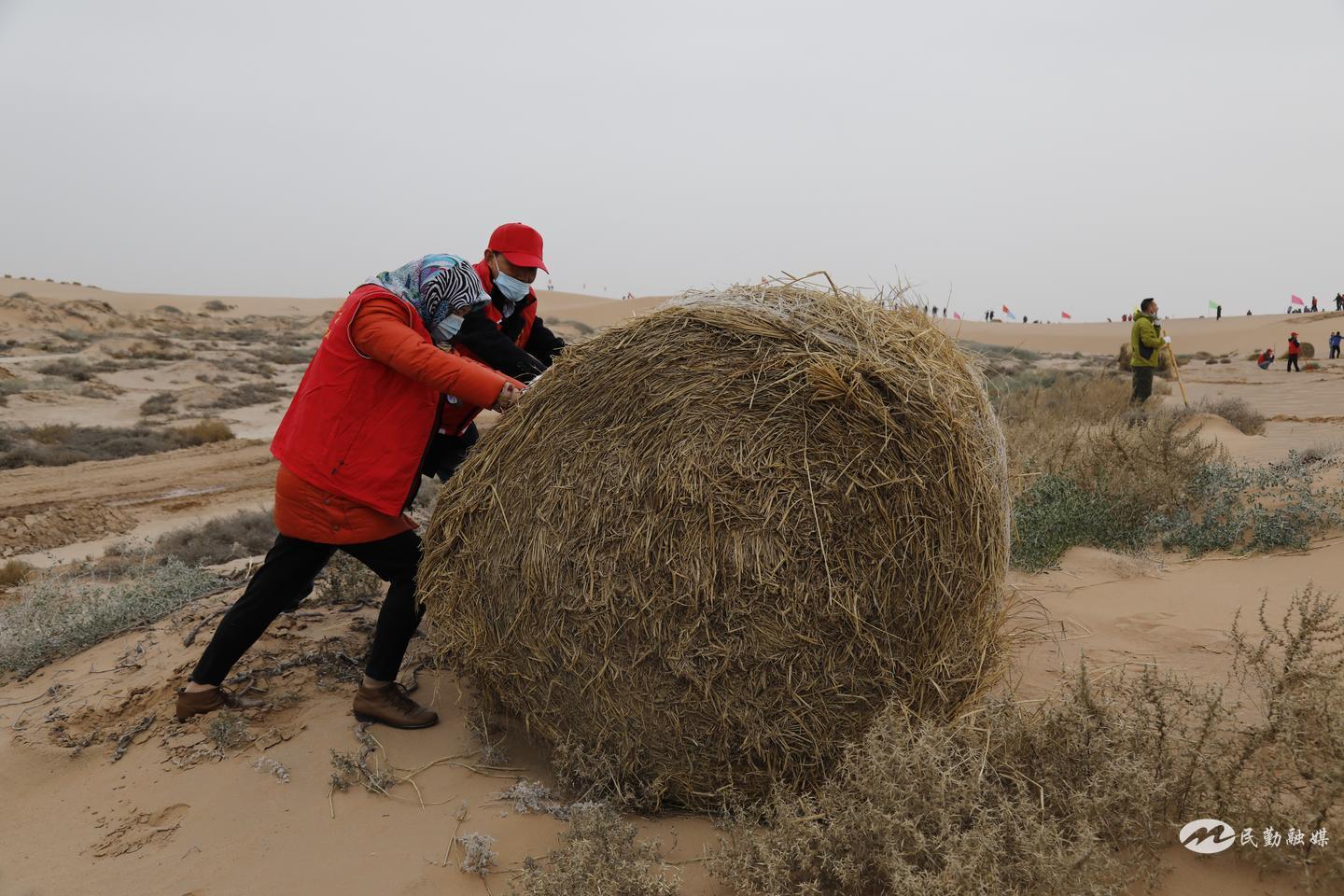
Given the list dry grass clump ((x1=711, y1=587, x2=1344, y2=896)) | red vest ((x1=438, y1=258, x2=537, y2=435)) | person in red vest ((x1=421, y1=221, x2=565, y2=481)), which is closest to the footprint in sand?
person in red vest ((x1=421, y1=221, x2=565, y2=481))

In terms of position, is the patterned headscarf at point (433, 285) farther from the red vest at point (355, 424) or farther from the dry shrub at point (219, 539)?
the dry shrub at point (219, 539)

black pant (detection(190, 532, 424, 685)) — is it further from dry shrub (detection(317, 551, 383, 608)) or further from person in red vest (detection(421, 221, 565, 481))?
dry shrub (detection(317, 551, 383, 608))

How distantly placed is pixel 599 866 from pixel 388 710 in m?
1.48

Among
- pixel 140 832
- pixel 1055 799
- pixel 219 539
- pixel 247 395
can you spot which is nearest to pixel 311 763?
pixel 140 832

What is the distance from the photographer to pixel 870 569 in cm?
272

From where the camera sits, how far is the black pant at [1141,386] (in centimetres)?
1109

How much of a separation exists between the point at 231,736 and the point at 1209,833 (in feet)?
11.3

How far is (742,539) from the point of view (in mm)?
2713

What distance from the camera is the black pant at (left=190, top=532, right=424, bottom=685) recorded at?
3236mm

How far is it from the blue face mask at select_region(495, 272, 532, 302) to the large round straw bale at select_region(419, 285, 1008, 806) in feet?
2.80

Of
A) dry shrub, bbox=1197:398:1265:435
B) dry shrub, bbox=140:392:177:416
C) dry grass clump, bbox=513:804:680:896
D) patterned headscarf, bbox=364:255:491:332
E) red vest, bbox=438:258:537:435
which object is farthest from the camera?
dry shrub, bbox=140:392:177:416

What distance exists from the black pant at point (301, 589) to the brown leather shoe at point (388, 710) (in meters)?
0.07

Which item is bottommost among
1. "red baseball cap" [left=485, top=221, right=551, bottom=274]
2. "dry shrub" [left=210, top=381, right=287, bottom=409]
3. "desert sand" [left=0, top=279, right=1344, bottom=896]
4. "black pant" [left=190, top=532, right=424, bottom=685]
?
"desert sand" [left=0, top=279, right=1344, bottom=896]

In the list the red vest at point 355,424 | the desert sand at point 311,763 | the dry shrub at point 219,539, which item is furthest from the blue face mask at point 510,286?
the dry shrub at point 219,539
